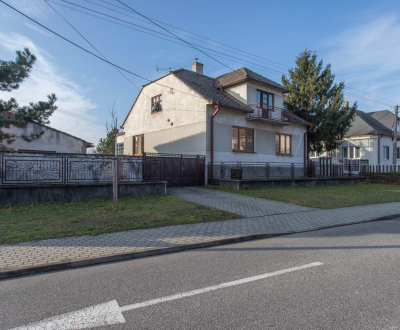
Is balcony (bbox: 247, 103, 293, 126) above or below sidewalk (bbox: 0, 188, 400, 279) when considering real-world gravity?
above

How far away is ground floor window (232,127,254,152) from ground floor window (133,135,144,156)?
29.4 feet

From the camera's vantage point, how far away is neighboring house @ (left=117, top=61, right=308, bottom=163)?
19531mm

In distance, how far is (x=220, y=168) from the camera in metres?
18.0

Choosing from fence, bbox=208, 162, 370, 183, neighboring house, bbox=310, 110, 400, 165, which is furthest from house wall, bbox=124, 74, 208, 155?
neighboring house, bbox=310, 110, 400, 165

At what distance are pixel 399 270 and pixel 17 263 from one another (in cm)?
604

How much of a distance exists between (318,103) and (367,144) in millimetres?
10267

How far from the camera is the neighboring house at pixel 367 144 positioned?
110ft

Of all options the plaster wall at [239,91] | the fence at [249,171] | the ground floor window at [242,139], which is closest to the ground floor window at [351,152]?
the fence at [249,171]

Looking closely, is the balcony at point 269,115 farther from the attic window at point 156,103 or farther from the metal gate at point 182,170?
the attic window at point 156,103

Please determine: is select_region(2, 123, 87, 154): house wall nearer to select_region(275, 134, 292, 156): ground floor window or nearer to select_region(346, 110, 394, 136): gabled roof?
select_region(275, 134, 292, 156): ground floor window

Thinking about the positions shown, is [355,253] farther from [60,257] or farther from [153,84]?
[153,84]

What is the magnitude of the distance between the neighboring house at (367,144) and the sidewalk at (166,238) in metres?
25.1

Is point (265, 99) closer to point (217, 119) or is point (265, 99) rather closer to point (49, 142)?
point (217, 119)

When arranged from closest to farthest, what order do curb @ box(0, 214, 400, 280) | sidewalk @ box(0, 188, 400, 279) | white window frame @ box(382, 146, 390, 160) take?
1. curb @ box(0, 214, 400, 280)
2. sidewalk @ box(0, 188, 400, 279)
3. white window frame @ box(382, 146, 390, 160)
